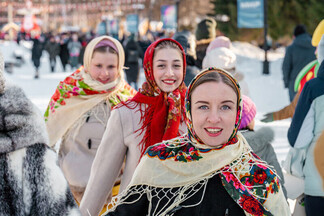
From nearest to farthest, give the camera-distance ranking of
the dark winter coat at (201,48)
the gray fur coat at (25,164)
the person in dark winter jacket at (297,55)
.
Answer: the gray fur coat at (25,164)
the dark winter coat at (201,48)
the person in dark winter jacket at (297,55)

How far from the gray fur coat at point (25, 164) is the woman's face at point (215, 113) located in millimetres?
614

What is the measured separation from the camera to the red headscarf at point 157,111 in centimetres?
316

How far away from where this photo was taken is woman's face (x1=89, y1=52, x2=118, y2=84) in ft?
14.0

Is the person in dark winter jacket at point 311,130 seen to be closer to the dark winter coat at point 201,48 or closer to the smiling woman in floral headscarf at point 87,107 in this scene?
the smiling woman in floral headscarf at point 87,107

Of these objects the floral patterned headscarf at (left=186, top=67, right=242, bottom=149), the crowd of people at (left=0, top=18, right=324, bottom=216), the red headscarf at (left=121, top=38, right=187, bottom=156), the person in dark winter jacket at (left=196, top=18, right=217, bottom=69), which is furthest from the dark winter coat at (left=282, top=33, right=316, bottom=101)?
the floral patterned headscarf at (left=186, top=67, right=242, bottom=149)

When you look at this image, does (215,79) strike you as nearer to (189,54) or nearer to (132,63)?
(189,54)

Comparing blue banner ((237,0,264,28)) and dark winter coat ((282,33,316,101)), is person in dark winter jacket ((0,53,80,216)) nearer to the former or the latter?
dark winter coat ((282,33,316,101))

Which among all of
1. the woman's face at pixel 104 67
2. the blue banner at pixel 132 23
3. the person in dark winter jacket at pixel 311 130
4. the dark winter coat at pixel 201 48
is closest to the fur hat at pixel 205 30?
the dark winter coat at pixel 201 48

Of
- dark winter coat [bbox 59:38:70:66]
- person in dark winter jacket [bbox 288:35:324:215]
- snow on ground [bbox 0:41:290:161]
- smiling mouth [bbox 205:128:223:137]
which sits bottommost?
snow on ground [bbox 0:41:290:161]

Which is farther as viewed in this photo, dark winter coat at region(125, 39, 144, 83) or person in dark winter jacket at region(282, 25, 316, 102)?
dark winter coat at region(125, 39, 144, 83)

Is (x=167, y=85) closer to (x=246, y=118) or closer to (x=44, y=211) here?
(x=246, y=118)

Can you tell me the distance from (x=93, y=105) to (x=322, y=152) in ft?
5.92

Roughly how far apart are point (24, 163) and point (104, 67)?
2300mm

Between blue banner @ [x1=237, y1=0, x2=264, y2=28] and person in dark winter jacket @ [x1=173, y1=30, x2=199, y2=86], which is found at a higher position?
blue banner @ [x1=237, y1=0, x2=264, y2=28]
